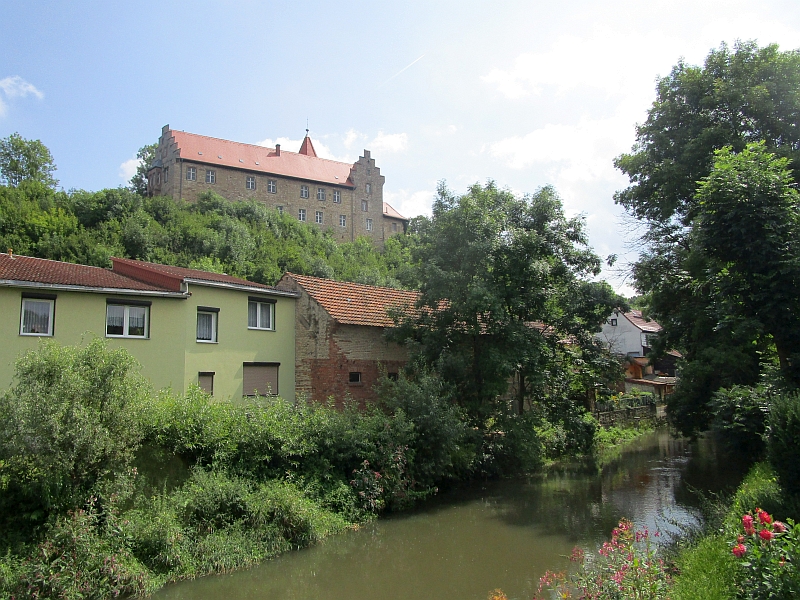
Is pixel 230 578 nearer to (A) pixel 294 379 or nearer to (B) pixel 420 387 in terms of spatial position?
(B) pixel 420 387

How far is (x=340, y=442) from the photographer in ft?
50.6

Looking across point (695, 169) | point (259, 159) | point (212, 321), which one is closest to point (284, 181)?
point (259, 159)

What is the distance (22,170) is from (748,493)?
67.5 metres

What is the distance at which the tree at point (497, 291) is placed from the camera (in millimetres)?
19375

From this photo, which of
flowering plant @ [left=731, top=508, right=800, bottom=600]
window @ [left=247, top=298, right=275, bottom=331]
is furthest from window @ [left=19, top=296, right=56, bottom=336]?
flowering plant @ [left=731, top=508, right=800, bottom=600]

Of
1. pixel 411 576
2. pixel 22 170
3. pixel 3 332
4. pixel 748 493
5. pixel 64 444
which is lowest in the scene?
pixel 411 576

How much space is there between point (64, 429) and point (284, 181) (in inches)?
2490

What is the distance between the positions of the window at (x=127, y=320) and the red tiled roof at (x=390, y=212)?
60.4m

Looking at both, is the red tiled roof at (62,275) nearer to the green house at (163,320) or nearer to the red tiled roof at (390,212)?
the green house at (163,320)

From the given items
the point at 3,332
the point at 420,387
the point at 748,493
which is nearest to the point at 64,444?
the point at 3,332

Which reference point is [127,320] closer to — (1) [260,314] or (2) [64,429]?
(1) [260,314]

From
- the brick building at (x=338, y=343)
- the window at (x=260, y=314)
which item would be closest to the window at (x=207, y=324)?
the window at (x=260, y=314)

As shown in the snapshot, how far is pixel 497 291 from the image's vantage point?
19.4 metres

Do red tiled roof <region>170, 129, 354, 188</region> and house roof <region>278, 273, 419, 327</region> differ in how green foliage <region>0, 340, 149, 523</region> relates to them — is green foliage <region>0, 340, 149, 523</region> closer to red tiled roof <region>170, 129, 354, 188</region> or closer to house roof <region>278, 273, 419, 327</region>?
house roof <region>278, 273, 419, 327</region>
